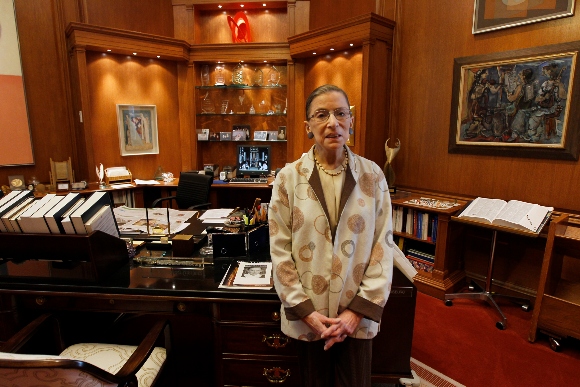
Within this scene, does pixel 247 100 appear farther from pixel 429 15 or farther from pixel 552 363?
pixel 552 363

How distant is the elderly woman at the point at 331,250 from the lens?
1.27m

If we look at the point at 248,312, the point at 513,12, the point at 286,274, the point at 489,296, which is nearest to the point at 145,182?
the point at 248,312

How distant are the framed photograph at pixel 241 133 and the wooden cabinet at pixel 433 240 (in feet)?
A: 7.35

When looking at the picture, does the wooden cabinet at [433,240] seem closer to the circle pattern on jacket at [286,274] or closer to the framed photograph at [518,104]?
the framed photograph at [518,104]

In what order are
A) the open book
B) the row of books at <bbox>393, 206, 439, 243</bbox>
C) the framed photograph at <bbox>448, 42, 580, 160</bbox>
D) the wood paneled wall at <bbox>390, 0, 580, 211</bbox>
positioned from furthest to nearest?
the row of books at <bbox>393, 206, 439, 243</bbox>
the wood paneled wall at <bbox>390, 0, 580, 211</bbox>
the framed photograph at <bbox>448, 42, 580, 160</bbox>
the open book

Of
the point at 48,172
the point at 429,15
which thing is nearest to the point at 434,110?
the point at 429,15

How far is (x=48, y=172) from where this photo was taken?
411 centimetres

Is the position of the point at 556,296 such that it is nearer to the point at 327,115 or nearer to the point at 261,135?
the point at 327,115

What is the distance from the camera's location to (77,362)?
3.22 feet

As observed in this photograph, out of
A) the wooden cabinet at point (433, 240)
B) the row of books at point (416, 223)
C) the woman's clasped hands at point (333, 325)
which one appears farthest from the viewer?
the row of books at point (416, 223)

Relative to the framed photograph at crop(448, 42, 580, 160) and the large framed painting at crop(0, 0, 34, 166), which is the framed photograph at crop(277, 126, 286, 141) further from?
the large framed painting at crop(0, 0, 34, 166)

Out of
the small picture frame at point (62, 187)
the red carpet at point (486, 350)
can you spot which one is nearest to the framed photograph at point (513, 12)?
the red carpet at point (486, 350)

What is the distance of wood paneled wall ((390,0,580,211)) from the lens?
2.81 meters

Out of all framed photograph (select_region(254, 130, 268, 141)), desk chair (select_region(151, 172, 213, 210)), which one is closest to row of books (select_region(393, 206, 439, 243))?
desk chair (select_region(151, 172, 213, 210))
